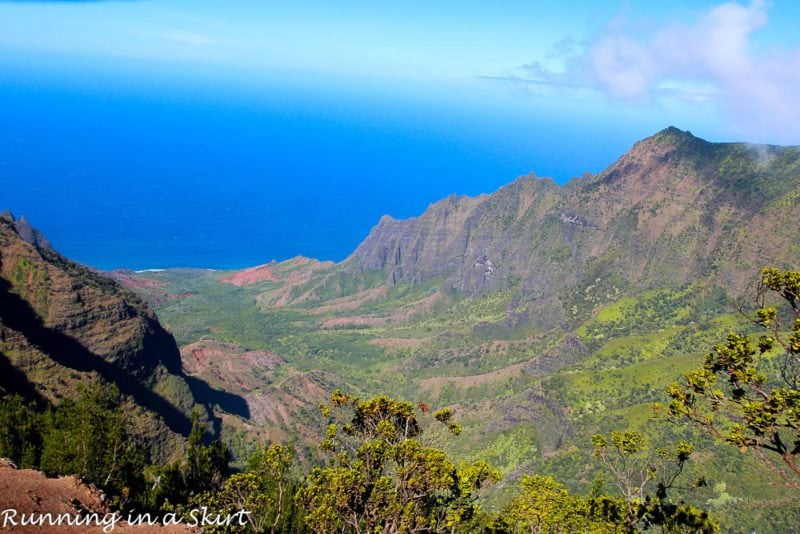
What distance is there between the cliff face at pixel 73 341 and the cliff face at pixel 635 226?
9981 cm

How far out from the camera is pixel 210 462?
3550 centimetres

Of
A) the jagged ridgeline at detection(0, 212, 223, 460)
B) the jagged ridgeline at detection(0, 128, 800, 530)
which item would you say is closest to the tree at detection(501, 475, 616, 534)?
the jagged ridgeline at detection(0, 128, 800, 530)

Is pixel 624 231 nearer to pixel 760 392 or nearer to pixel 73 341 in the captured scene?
pixel 73 341

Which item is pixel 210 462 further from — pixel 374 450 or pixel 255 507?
pixel 374 450

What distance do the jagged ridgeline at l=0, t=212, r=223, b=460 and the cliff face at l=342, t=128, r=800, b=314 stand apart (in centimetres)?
9925

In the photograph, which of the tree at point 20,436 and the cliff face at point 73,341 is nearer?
the tree at point 20,436

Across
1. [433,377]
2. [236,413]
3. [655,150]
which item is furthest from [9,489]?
[655,150]

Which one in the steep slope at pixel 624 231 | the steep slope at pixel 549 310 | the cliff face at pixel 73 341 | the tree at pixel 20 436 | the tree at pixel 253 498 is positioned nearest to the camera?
the tree at pixel 253 498

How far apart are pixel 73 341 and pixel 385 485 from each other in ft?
203

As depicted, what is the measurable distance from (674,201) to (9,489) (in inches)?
5698

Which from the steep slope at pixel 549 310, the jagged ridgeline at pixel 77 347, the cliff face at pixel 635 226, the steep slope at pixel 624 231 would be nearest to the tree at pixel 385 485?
the jagged ridgeline at pixel 77 347

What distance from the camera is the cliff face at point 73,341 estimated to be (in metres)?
58.5

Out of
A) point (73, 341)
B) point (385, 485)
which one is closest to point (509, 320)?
point (73, 341)

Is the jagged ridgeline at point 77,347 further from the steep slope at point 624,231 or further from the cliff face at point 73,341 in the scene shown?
the steep slope at point 624,231
